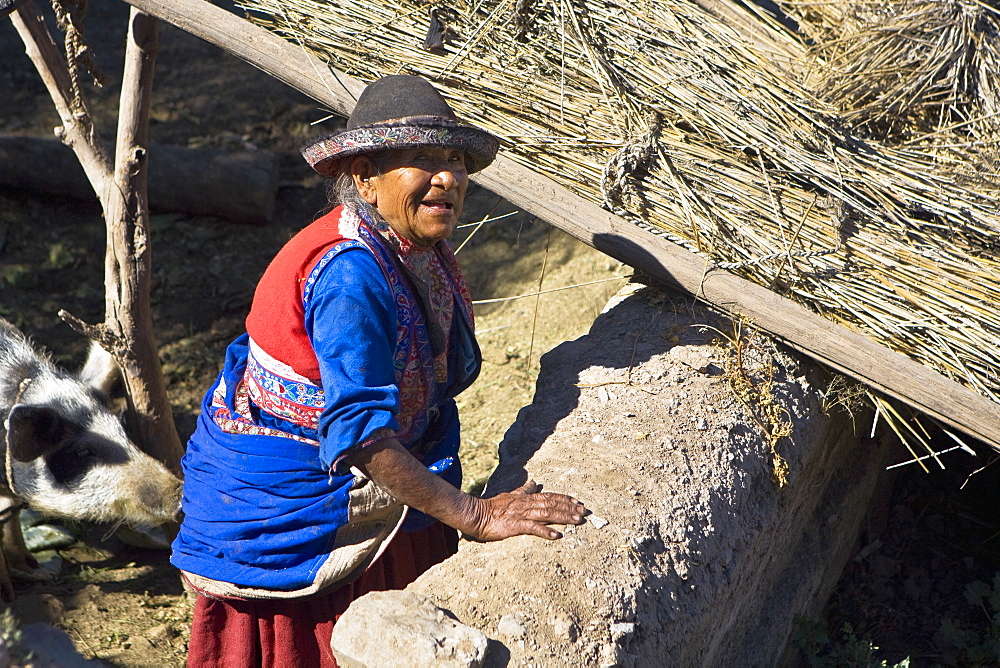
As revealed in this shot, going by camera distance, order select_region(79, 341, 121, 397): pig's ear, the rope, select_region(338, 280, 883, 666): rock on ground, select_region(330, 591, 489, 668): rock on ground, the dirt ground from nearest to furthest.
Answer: select_region(330, 591, 489, 668): rock on ground
select_region(338, 280, 883, 666): rock on ground
the rope
the dirt ground
select_region(79, 341, 121, 397): pig's ear

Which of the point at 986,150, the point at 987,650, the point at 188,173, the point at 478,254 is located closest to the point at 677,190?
the point at 986,150

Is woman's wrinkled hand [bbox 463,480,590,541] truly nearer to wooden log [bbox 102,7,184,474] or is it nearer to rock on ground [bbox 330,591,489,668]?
rock on ground [bbox 330,591,489,668]

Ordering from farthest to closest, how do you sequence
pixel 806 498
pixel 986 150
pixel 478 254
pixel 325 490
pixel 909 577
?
pixel 478 254, pixel 909 577, pixel 986 150, pixel 806 498, pixel 325 490

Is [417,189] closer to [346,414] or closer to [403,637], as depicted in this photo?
[346,414]

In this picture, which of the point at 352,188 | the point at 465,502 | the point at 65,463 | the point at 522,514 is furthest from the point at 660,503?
the point at 65,463

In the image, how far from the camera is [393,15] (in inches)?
138

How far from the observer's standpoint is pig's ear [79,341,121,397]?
4148 millimetres

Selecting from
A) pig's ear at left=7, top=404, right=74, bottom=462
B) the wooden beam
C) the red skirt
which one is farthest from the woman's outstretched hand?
pig's ear at left=7, top=404, right=74, bottom=462

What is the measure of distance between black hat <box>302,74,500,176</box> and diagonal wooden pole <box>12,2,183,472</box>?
67.2 inches

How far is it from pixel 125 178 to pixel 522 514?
2333 mm

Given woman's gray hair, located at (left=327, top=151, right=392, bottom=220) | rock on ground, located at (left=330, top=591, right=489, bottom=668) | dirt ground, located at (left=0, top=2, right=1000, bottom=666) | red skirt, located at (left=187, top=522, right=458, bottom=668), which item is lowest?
dirt ground, located at (left=0, top=2, right=1000, bottom=666)

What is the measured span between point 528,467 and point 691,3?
8.47 feet

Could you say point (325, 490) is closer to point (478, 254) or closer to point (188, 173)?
point (478, 254)

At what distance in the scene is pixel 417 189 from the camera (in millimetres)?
2078
